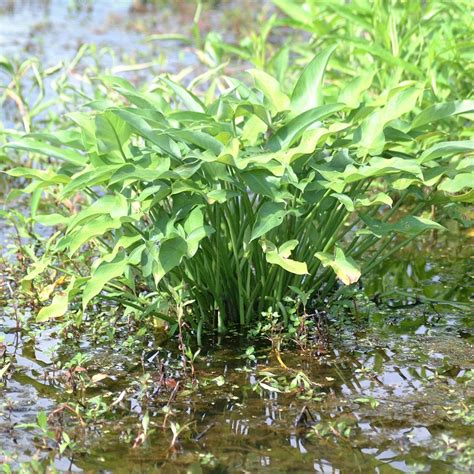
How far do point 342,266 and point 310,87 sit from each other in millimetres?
580

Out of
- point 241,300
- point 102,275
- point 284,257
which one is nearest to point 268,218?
point 284,257

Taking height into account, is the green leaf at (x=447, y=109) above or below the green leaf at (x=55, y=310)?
above

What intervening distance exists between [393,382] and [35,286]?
140 cm

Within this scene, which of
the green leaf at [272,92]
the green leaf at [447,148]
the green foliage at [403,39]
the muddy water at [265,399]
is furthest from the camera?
the green foliage at [403,39]

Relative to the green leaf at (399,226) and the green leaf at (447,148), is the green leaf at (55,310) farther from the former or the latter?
the green leaf at (447,148)

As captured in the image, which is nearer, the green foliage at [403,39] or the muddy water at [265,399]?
the muddy water at [265,399]

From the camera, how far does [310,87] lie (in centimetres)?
329

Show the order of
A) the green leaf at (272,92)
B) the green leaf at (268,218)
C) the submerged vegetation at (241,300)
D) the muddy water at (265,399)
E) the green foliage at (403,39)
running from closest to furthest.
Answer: the muddy water at (265,399) → the submerged vegetation at (241,300) → the green leaf at (268,218) → the green leaf at (272,92) → the green foliage at (403,39)

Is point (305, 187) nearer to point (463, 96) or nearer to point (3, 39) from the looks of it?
point (463, 96)

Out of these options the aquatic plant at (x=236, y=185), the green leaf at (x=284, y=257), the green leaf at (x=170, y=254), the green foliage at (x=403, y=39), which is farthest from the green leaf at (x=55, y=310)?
the green foliage at (x=403, y=39)

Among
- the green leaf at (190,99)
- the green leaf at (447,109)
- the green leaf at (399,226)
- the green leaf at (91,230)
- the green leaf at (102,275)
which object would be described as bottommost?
the green leaf at (102,275)

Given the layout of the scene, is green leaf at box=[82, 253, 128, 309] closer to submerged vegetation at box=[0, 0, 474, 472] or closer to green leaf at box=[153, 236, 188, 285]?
submerged vegetation at box=[0, 0, 474, 472]

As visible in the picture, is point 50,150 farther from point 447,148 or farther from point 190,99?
point 447,148

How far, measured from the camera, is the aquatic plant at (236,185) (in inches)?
121
